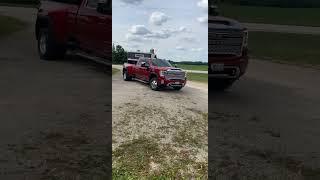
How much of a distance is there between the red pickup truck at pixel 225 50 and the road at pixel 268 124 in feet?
0.41

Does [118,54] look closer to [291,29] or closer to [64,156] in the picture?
[64,156]

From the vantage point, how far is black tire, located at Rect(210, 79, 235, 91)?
6.36m

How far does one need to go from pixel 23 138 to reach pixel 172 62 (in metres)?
1.94

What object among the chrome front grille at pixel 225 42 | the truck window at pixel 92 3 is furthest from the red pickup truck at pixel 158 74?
the truck window at pixel 92 3

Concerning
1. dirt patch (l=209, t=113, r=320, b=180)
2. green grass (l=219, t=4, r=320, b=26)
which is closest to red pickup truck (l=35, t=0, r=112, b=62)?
dirt patch (l=209, t=113, r=320, b=180)

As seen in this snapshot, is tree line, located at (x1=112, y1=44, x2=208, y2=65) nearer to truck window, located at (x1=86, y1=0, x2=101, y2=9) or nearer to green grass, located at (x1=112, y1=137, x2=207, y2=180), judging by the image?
truck window, located at (x1=86, y1=0, x2=101, y2=9)

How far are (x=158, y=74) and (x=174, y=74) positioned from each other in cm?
19

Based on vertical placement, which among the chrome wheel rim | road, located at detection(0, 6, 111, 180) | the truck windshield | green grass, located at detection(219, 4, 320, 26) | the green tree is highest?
green grass, located at detection(219, 4, 320, 26)

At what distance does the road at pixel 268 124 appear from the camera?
6.39 m

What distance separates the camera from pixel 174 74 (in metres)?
6.34

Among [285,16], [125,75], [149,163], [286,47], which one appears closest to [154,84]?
[125,75]

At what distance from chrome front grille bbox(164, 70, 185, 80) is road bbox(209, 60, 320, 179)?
1.30 ft

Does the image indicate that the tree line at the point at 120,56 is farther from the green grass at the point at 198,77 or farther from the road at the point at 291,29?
the road at the point at 291,29

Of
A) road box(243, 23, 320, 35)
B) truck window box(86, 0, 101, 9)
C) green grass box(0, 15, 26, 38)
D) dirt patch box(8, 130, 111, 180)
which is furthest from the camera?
road box(243, 23, 320, 35)
